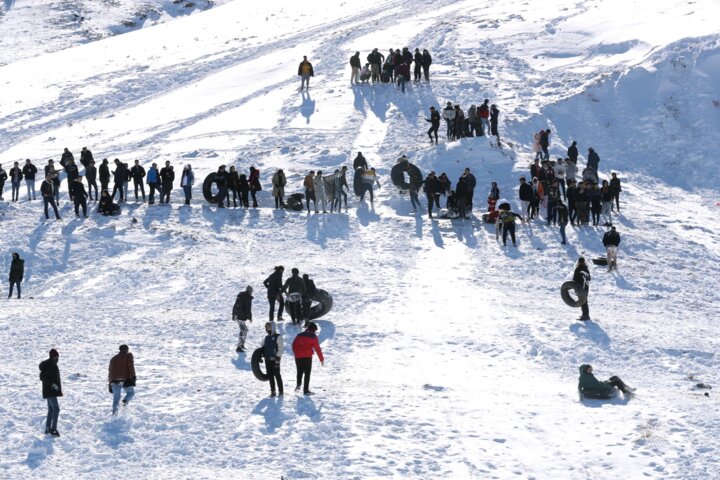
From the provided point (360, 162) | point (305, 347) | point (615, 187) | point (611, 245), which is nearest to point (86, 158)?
point (360, 162)

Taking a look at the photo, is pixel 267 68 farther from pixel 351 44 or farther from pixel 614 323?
pixel 614 323

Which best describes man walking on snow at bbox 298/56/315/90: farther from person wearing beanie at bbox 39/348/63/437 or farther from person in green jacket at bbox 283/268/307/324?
person wearing beanie at bbox 39/348/63/437

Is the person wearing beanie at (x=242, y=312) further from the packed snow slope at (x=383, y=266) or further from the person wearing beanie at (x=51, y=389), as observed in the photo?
the person wearing beanie at (x=51, y=389)

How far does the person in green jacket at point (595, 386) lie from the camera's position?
18.4 metres

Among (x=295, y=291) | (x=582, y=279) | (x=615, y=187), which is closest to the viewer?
(x=295, y=291)

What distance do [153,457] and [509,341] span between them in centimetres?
850

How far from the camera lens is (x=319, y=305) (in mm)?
22828

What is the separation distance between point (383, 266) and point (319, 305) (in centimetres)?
487

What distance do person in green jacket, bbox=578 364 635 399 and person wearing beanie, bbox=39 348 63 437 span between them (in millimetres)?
8840

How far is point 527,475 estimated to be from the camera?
607 inches

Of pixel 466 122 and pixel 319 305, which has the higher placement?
pixel 466 122

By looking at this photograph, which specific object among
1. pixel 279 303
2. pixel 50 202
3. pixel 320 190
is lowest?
pixel 279 303

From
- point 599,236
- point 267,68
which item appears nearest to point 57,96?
point 267,68

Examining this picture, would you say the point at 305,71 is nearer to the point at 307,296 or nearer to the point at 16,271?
the point at 16,271
